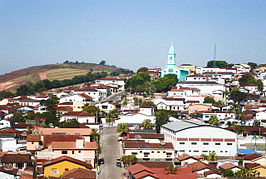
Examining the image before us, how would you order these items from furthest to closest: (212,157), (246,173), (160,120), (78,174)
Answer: (160,120), (212,157), (246,173), (78,174)

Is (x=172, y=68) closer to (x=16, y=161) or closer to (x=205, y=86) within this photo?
(x=205, y=86)

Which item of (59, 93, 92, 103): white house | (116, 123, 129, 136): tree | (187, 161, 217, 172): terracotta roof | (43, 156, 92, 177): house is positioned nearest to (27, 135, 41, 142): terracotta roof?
(43, 156, 92, 177): house

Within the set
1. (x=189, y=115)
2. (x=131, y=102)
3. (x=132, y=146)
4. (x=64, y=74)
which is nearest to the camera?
(x=132, y=146)

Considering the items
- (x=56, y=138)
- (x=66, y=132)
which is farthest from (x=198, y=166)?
(x=66, y=132)

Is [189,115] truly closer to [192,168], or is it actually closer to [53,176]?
[192,168]

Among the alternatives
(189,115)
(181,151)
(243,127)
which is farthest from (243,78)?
(181,151)

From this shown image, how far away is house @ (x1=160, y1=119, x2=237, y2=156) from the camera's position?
3822 cm

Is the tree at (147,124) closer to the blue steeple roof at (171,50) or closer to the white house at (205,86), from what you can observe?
the white house at (205,86)

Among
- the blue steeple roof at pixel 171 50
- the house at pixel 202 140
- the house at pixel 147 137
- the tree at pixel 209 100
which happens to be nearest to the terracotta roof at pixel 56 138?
the house at pixel 147 137

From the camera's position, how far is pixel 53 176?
26.7m

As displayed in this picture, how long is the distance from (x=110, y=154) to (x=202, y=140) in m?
8.86

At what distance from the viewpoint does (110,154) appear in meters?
35.8

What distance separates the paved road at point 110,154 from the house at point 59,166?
268cm

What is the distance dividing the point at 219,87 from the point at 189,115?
16.8m
